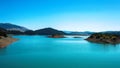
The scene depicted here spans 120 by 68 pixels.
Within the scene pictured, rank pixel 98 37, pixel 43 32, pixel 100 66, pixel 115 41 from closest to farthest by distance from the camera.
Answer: pixel 100 66, pixel 115 41, pixel 98 37, pixel 43 32

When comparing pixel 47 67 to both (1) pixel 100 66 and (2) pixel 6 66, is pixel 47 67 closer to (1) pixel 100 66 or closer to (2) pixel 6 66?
(2) pixel 6 66

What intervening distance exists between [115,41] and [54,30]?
483ft

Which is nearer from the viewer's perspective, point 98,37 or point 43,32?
point 98,37

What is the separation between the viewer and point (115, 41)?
4909cm

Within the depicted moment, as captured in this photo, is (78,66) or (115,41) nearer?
(78,66)

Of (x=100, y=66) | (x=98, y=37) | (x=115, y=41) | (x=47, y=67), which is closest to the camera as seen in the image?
(x=47, y=67)

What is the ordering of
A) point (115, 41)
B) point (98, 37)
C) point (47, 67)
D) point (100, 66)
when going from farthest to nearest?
1. point (98, 37)
2. point (115, 41)
3. point (100, 66)
4. point (47, 67)

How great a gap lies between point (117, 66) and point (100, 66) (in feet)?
4.58

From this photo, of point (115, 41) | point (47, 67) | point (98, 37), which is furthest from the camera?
point (98, 37)

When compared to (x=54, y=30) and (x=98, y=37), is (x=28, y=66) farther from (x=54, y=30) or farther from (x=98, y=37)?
(x=54, y=30)

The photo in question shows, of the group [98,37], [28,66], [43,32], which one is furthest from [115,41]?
[43,32]

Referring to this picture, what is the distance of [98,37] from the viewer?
5428 centimetres

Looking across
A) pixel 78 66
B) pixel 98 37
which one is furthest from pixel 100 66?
pixel 98 37

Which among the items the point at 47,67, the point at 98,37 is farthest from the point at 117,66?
the point at 98,37
